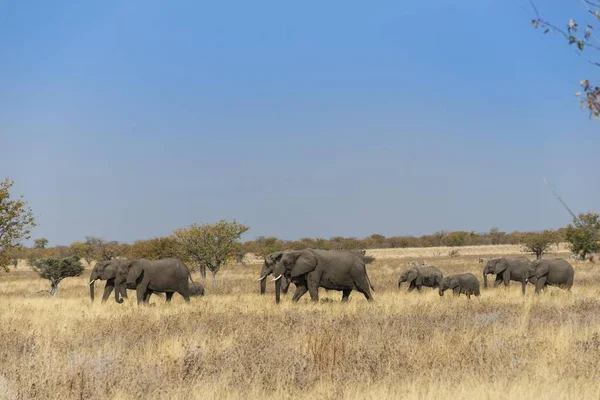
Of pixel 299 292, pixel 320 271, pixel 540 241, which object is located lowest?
pixel 299 292

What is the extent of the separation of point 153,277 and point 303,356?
14.8 metres

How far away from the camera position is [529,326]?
13.7 metres

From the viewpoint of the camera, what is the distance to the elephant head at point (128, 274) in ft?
76.8

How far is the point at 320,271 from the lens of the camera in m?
22.1

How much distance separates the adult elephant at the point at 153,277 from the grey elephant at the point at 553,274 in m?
14.6

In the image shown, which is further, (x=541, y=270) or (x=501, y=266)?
(x=501, y=266)

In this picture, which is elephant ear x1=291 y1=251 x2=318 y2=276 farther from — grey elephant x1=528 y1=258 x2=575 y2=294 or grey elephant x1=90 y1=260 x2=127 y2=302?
grey elephant x1=528 y1=258 x2=575 y2=294

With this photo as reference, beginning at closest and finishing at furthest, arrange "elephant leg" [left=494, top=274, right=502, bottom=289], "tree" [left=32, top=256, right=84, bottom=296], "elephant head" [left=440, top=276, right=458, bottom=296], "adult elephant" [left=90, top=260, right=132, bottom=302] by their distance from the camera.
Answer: "adult elephant" [left=90, top=260, right=132, bottom=302], "elephant head" [left=440, top=276, right=458, bottom=296], "elephant leg" [left=494, top=274, right=502, bottom=289], "tree" [left=32, top=256, right=84, bottom=296]

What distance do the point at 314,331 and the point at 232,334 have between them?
4.99ft

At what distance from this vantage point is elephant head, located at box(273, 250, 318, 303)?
2189 centimetres

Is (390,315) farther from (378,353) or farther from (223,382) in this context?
(223,382)

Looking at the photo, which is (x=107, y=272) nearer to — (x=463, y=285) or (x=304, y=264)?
(x=304, y=264)

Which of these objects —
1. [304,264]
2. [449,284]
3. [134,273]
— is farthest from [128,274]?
[449,284]

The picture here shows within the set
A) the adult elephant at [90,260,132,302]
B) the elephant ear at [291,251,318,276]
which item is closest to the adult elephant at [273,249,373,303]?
the elephant ear at [291,251,318,276]
